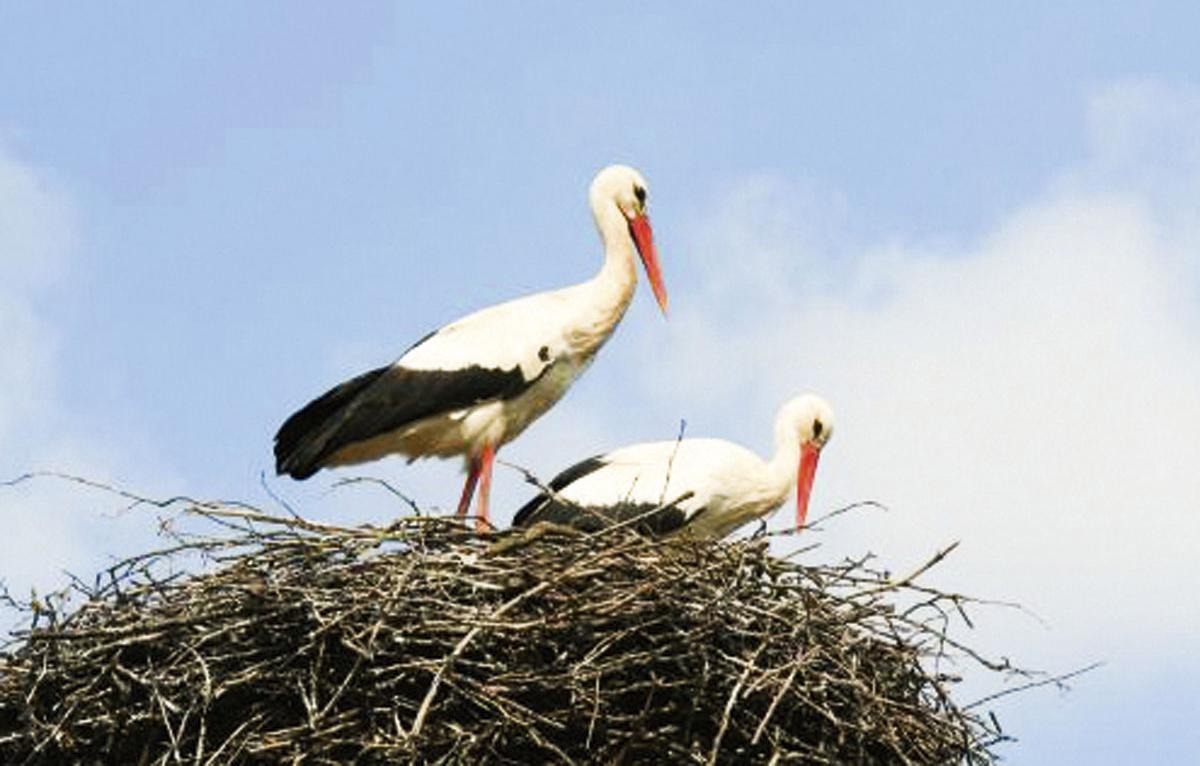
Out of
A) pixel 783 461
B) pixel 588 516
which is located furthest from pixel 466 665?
pixel 783 461

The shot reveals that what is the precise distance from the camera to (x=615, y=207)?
10.5 metres

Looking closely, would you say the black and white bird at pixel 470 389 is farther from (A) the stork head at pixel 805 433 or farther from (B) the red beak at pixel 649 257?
(A) the stork head at pixel 805 433

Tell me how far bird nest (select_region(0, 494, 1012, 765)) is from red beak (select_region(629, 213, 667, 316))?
9.08ft

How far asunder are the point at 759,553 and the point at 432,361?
2370mm

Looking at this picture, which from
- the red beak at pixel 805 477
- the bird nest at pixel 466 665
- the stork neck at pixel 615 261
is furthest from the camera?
the red beak at pixel 805 477

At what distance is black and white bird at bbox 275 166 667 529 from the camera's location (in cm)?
971

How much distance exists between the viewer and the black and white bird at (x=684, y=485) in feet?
31.6

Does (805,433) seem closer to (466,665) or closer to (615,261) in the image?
(615,261)

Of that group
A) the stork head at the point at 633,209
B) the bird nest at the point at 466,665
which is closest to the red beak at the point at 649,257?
the stork head at the point at 633,209

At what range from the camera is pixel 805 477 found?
10.6 m

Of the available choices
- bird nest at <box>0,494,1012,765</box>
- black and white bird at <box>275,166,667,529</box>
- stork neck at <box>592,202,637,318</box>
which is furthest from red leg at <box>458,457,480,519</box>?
bird nest at <box>0,494,1012,765</box>

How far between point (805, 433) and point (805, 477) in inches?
6.5

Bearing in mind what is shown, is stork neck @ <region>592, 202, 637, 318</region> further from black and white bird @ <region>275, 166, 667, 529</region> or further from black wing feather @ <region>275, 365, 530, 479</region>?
black wing feather @ <region>275, 365, 530, 479</region>

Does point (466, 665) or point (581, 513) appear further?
point (581, 513)
